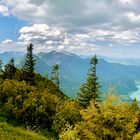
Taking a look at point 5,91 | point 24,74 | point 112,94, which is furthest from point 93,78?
point 112,94

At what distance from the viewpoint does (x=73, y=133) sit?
3198 centimetres

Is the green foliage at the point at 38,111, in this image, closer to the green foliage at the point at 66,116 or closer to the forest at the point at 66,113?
the forest at the point at 66,113

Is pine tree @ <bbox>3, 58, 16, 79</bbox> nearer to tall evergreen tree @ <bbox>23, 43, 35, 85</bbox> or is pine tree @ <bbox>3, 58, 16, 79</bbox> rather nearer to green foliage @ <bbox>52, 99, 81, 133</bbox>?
tall evergreen tree @ <bbox>23, 43, 35, 85</bbox>

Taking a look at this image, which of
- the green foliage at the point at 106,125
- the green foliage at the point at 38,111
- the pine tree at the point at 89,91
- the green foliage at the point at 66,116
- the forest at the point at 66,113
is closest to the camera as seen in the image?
the green foliage at the point at 106,125

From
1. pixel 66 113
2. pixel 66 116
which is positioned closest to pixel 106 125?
pixel 66 116

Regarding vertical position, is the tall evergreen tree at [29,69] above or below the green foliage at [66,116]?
above

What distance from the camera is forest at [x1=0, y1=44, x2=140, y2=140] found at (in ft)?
110

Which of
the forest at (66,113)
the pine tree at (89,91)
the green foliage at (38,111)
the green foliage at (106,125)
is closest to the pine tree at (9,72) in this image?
the forest at (66,113)

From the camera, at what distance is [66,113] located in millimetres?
53000

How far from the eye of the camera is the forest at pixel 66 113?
3344 cm

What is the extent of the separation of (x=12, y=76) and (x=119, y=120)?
59663 mm

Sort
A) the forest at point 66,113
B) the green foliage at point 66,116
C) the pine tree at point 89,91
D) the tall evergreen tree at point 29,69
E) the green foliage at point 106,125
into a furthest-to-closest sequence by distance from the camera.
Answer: the tall evergreen tree at point 29,69, the pine tree at point 89,91, the green foliage at point 66,116, the forest at point 66,113, the green foliage at point 106,125

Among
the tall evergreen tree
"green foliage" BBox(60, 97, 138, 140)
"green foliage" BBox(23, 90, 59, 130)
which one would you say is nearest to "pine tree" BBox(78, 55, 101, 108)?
the tall evergreen tree

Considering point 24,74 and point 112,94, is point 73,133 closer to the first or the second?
point 112,94
